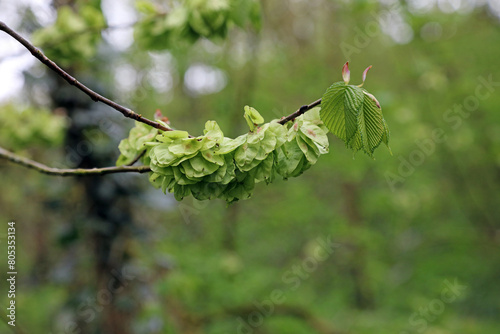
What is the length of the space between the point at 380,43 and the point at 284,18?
50.0 inches

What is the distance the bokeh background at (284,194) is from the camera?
242 centimetres

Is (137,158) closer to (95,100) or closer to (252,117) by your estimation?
(95,100)

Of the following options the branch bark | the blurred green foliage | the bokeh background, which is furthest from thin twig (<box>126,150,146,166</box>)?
the blurred green foliage

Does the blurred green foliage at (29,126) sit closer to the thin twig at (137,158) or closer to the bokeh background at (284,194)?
Result: the bokeh background at (284,194)

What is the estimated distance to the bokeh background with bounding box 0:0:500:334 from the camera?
7.95ft

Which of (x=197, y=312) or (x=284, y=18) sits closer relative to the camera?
(x=197, y=312)

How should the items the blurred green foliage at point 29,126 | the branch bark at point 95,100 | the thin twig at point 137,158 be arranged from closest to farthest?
the branch bark at point 95,100, the thin twig at point 137,158, the blurred green foliage at point 29,126

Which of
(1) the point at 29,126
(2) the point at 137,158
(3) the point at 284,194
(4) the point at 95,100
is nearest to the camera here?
(4) the point at 95,100

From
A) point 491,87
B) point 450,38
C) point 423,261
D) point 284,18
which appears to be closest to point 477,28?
point 450,38

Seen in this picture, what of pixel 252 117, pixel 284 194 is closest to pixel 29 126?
pixel 252 117

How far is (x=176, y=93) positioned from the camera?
5.57 metres

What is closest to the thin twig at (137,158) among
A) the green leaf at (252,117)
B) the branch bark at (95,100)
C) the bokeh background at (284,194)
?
the branch bark at (95,100)

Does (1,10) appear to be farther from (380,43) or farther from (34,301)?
(380,43)

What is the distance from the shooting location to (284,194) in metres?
4.62
